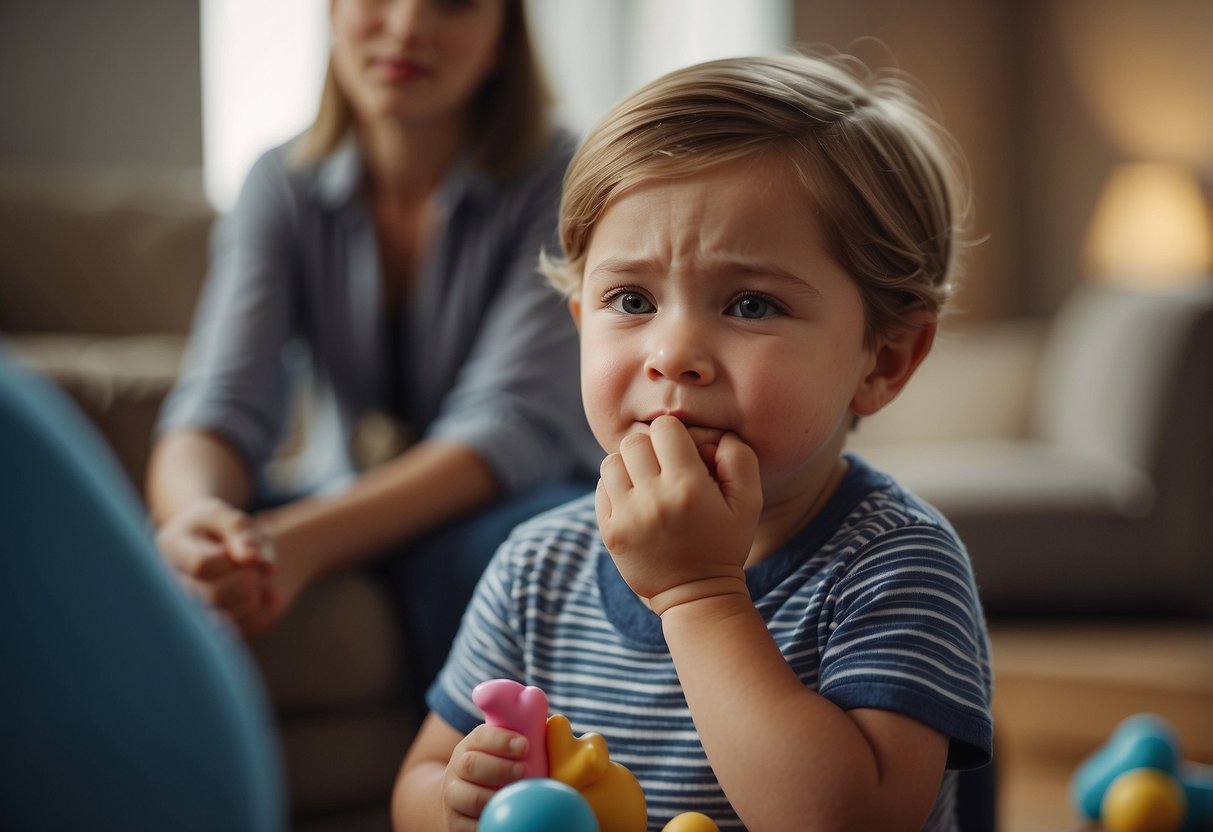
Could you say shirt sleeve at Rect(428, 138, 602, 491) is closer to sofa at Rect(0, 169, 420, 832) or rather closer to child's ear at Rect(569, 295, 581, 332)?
sofa at Rect(0, 169, 420, 832)

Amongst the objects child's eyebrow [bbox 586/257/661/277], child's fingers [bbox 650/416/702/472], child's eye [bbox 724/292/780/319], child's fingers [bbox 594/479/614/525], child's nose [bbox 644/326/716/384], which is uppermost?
child's eyebrow [bbox 586/257/661/277]

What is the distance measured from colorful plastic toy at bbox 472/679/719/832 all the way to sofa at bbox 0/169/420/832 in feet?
1.84

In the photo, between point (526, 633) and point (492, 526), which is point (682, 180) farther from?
point (492, 526)

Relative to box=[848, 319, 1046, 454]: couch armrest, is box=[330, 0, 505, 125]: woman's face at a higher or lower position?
higher

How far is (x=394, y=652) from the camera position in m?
1.09

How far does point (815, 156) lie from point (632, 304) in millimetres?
118

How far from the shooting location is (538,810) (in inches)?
18.8

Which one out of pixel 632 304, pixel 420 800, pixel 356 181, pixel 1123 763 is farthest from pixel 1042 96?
pixel 420 800

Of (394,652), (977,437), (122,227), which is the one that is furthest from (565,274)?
(977,437)

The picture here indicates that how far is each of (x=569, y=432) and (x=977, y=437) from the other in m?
2.08

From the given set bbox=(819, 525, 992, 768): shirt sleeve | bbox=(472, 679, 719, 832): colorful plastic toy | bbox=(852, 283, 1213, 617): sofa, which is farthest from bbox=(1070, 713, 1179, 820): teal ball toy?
bbox=(852, 283, 1213, 617): sofa

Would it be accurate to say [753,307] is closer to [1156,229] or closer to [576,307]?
[576,307]

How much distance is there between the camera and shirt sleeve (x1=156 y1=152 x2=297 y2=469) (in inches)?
45.3

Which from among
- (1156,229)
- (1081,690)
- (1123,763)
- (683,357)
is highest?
(683,357)
